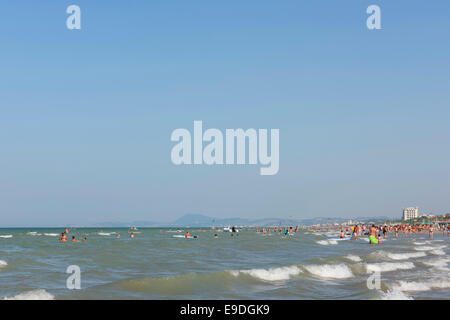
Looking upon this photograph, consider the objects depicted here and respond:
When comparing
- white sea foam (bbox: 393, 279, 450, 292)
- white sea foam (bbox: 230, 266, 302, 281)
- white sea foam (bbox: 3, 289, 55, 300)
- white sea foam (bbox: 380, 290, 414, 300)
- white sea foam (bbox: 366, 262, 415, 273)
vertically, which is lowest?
white sea foam (bbox: 366, 262, 415, 273)

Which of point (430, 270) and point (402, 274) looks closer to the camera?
point (402, 274)

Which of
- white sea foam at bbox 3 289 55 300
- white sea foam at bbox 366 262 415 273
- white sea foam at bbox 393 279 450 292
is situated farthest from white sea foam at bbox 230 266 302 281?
white sea foam at bbox 3 289 55 300

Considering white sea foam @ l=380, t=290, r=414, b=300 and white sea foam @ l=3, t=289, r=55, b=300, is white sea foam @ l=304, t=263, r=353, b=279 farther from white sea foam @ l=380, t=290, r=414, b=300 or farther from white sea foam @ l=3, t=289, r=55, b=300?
white sea foam @ l=3, t=289, r=55, b=300

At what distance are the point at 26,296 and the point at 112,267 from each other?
10.1 m

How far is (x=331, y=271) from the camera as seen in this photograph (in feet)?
68.0

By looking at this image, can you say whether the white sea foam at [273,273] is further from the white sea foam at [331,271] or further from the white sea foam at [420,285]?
the white sea foam at [420,285]

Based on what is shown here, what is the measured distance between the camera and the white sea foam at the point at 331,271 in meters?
19.9

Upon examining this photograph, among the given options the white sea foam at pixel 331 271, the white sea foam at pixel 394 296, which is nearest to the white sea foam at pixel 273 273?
the white sea foam at pixel 331 271

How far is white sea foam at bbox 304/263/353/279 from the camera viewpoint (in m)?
19.9

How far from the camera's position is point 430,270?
21312 mm

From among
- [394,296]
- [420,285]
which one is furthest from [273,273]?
[394,296]
